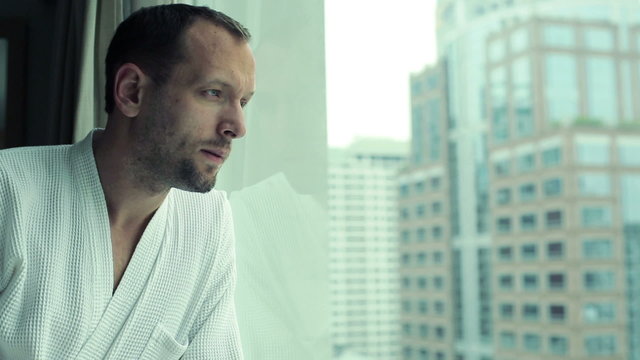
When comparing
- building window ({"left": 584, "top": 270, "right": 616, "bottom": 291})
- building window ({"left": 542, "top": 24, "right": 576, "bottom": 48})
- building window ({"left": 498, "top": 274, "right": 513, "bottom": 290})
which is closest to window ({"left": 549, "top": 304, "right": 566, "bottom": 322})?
building window ({"left": 584, "top": 270, "right": 616, "bottom": 291})

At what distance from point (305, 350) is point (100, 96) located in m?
0.63

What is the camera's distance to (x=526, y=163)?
25156 millimetres

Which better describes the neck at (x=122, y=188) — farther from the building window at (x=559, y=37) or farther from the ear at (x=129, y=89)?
the building window at (x=559, y=37)

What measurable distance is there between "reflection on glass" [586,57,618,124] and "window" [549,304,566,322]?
7157 millimetres

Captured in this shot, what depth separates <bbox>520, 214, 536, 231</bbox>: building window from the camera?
987 inches

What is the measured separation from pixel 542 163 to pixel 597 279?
15.6 feet

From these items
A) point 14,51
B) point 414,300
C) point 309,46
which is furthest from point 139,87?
point 414,300

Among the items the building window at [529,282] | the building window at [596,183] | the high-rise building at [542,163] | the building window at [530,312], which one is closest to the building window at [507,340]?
the high-rise building at [542,163]

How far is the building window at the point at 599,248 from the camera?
78.9 ft

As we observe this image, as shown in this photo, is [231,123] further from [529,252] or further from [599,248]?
[529,252]

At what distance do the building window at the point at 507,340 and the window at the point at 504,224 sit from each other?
4193 millimetres

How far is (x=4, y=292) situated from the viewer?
748mm

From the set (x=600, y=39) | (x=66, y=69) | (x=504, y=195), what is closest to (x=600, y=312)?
(x=504, y=195)

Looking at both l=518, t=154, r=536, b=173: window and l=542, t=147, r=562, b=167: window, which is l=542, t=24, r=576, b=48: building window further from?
l=518, t=154, r=536, b=173: window
